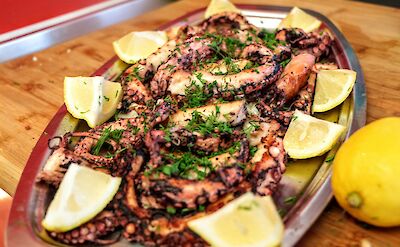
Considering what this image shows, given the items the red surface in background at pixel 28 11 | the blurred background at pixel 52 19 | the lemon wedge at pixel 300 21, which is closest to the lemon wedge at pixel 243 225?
the lemon wedge at pixel 300 21

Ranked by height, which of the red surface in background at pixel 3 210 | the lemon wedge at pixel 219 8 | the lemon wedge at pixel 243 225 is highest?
the lemon wedge at pixel 243 225

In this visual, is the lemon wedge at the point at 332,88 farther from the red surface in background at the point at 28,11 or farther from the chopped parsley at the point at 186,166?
the red surface in background at the point at 28,11

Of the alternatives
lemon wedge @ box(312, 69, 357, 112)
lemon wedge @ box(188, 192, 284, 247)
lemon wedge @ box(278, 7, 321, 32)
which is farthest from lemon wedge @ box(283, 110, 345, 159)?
lemon wedge @ box(278, 7, 321, 32)

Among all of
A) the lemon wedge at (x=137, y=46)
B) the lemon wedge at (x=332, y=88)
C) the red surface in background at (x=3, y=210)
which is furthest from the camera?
the lemon wedge at (x=137, y=46)

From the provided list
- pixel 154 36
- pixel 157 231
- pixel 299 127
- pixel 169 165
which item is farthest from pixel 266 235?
pixel 154 36

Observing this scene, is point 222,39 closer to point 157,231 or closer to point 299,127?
point 299,127

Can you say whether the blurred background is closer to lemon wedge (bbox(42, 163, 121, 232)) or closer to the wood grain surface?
the wood grain surface
